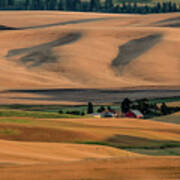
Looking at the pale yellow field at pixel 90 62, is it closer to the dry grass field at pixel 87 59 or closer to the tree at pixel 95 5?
the dry grass field at pixel 87 59

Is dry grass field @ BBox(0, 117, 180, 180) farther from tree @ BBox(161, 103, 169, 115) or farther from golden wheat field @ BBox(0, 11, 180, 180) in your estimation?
tree @ BBox(161, 103, 169, 115)

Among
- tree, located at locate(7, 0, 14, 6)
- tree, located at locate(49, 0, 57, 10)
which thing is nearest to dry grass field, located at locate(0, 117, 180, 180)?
tree, located at locate(49, 0, 57, 10)

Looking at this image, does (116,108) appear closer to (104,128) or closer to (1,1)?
(104,128)

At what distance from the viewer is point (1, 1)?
181250mm

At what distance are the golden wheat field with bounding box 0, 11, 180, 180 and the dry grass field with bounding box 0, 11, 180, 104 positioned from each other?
4.3 inches

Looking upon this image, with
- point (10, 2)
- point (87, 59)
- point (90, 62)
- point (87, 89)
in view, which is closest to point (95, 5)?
point (10, 2)

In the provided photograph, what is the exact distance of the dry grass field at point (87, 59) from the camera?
236 ft

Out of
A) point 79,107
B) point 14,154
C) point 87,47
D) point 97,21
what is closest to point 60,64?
point 87,47

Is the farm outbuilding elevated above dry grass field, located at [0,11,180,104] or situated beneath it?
elevated above

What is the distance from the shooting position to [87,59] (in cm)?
8938

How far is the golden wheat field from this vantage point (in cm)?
1752

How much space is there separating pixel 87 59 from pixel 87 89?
2168cm

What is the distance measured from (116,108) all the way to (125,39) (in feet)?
170

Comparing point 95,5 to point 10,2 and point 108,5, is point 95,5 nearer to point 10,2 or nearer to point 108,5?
point 108,5
